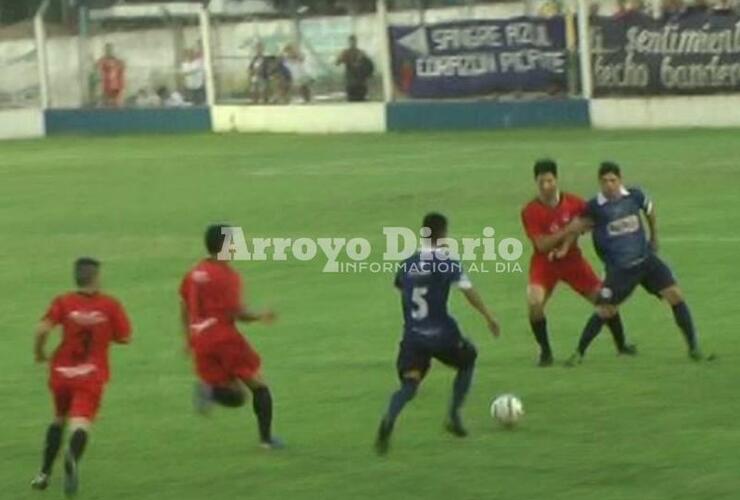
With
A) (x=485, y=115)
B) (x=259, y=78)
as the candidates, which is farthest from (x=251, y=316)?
(x=259, y=78)

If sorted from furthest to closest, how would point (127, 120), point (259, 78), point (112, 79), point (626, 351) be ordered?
point (112, 79) < point (127, 120) < point (259, 78) < point (626, 351)

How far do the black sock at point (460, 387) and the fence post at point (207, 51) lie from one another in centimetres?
3640

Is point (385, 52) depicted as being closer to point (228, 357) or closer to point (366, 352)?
point (366, 352)

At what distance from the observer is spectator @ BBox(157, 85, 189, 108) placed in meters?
51.5

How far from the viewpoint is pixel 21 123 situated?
53500 mm

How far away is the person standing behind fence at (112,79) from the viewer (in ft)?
174

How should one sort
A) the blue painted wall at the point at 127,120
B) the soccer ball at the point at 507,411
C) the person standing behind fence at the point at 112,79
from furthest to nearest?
the person standing behind fence at the point at 112,79
the blue painted wall at the point at 127,120
the soccer ball at the point at 507,411

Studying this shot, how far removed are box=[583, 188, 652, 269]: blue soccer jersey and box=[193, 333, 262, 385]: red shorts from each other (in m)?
4.22

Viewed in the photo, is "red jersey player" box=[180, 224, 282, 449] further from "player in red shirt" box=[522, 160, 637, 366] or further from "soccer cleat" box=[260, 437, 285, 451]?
"player in red shirt" box=[522, 160, 637, 366]

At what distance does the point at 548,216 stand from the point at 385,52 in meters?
30.3

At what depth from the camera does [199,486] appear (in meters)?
13.7

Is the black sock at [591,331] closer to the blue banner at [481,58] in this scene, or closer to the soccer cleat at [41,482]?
the soccer cleat at [41,482]

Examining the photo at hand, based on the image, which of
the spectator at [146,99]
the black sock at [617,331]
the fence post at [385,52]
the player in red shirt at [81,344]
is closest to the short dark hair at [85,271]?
the player in red shirt at [81,344]

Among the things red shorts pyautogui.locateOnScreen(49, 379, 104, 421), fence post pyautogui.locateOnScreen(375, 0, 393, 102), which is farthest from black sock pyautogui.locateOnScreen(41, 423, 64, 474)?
fence post pyautogui.locateOnScreen(375, 0, 393, 102)
